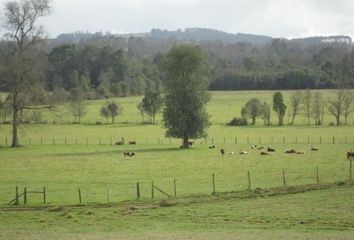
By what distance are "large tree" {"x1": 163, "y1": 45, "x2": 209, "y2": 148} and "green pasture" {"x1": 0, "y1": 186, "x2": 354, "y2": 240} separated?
36760mm

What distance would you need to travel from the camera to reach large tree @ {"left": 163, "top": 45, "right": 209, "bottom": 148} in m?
67.9

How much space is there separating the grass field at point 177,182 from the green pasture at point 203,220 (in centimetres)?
4

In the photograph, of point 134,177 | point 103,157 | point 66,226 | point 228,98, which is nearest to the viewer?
point 66,226

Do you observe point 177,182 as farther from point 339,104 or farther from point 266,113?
point 339,104

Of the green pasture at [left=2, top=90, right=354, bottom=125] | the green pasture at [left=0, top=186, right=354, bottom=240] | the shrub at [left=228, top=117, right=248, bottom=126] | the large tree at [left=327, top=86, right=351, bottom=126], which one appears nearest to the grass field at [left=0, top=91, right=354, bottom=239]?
the green pasture at [left=0, top=186, right=354, bottom=240]

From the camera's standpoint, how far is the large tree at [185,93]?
6794 cm

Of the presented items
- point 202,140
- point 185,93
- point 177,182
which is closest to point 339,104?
point 202,140

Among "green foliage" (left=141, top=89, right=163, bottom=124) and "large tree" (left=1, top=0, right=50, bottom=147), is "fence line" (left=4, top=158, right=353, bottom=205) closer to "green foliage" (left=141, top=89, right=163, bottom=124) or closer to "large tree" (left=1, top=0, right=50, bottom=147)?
"large tree" (left=1, top=0, right=50, bottom=147)

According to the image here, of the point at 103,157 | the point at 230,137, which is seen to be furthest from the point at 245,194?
the point at 230,137

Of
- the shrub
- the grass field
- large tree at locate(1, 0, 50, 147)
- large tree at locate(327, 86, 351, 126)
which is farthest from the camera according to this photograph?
large tree at locate(327, 86, 351, 126)

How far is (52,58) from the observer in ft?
538

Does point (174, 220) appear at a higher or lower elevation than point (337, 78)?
lower

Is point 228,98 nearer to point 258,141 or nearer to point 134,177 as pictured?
point 258,141

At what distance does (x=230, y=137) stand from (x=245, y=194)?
45.8 meters
